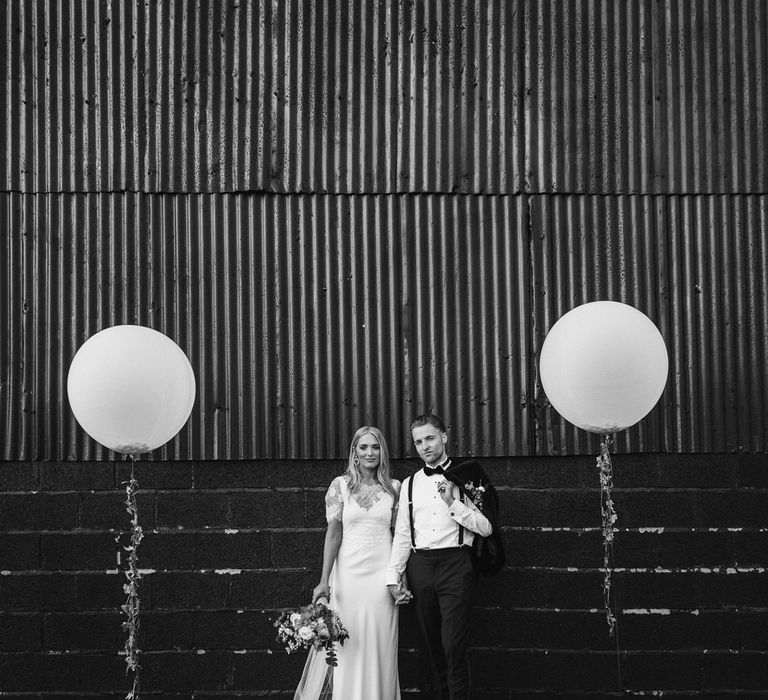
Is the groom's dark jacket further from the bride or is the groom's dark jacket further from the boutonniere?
the bride

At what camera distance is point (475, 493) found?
511 centimetres

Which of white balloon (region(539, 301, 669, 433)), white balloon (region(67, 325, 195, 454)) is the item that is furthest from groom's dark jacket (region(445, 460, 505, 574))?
white balloon (region(67, 325, 195, 454))

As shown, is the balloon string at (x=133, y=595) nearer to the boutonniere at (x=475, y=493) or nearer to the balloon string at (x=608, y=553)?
the boutonniere at (x=475, y=493)

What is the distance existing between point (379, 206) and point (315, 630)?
2.45m

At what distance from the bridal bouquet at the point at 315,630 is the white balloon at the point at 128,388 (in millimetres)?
1128

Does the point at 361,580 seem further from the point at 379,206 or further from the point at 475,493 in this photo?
the point at 379,206

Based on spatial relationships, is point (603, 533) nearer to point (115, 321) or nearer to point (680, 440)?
point (680, 440)

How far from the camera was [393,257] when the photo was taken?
Answer: 227 inches

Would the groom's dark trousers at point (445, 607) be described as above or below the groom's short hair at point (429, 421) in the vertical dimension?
below

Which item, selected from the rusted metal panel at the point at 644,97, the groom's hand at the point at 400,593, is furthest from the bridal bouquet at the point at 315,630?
the rusted metal panel at the point at 644,97

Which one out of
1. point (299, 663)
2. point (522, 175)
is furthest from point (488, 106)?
point (299, 663)

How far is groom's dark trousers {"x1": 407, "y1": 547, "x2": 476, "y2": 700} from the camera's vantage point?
4.97 m

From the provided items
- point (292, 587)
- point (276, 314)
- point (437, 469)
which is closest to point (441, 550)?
point (437, 469)

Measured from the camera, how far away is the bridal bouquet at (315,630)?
190 inches
